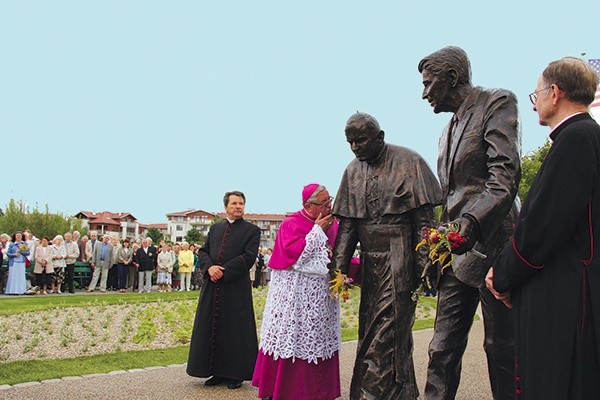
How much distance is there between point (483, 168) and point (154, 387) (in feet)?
14.7

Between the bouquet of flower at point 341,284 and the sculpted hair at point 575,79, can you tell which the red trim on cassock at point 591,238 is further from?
the bouquet of flower at point 341,284

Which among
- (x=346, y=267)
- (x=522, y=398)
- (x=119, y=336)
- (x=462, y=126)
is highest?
Result: (x=462, y=126)

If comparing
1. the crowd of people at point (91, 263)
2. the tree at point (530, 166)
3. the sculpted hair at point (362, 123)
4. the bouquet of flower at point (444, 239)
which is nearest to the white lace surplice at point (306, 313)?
the sculpted hair at point (362, 123)

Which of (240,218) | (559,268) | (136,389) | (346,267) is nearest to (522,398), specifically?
(559,268)

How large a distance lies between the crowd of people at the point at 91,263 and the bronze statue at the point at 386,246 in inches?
656

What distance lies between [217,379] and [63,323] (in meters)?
6.55

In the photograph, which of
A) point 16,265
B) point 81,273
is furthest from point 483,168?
point 81,273

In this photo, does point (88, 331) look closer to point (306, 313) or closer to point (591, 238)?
point (306, 313)

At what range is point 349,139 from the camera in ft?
18.2

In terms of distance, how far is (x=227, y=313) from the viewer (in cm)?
766

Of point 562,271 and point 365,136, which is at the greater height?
point 365,136

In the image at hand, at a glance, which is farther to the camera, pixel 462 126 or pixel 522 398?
pixel 462 126

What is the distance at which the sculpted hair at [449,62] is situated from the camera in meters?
4.52

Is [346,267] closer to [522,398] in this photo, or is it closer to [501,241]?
[501,241]
